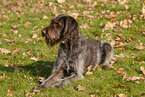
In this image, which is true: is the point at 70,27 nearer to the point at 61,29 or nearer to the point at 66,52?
the point at 61,29

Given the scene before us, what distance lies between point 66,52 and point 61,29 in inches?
27.7

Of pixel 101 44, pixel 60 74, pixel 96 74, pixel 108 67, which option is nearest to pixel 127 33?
pixel 101 44

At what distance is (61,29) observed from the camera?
5.92m

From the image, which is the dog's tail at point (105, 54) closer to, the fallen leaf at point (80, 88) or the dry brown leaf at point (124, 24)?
the fallen leaf at point (80, 88)

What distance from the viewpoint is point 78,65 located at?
6211mm

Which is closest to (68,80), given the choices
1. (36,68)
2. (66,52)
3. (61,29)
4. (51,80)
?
(51,80)

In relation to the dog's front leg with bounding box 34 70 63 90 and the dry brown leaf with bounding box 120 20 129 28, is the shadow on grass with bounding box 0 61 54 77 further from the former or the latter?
the dry brown leaf with bounding box 120 20 129 28

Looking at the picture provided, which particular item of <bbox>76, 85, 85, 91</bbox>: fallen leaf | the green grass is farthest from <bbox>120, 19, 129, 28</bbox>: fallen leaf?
<bbox>76, 85, 85, 91</bbox>: fallen leaf

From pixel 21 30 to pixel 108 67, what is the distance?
205 inches

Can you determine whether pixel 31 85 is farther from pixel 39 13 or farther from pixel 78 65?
pixel 39 13

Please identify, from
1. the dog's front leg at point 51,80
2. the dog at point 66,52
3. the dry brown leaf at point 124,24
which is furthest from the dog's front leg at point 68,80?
the dry brown leaf at point 124,24

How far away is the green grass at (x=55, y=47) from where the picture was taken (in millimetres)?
5512

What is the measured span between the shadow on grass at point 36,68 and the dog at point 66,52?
25.9 inches

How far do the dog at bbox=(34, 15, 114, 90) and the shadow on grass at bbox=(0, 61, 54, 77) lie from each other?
0.66 metres
